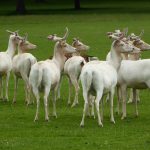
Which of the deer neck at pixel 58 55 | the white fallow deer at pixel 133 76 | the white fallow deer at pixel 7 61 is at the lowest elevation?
the white fallow deer at pixel 7 61

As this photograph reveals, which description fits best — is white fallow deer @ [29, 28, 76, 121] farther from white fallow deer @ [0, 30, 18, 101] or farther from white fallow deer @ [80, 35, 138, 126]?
white fallow deer @ [0, 30, 18, 101]

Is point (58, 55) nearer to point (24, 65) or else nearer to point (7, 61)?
point (24, 65)

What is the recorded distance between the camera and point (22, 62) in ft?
69.3

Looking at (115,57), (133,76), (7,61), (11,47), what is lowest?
(7,61)

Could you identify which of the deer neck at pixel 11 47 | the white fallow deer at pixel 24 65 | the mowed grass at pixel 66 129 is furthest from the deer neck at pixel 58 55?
the deer neck at pixel 11 47

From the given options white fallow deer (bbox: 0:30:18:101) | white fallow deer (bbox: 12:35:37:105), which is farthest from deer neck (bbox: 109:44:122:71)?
white fallow deer (bbox: 0:30:18:101)

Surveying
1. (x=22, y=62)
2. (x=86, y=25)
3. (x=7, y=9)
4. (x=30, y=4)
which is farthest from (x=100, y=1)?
Result: (x=22, y=62)

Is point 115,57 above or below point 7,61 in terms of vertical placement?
above

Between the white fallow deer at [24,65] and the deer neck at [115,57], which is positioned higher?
the deer neck at [115,57]

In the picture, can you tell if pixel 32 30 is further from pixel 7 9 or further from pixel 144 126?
pixel 144 126

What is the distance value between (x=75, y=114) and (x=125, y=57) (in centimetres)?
238

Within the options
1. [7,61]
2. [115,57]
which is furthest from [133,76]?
[7,61]

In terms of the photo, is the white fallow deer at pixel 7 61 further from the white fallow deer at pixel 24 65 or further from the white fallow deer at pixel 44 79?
the white fallow deer at pixel 44 79

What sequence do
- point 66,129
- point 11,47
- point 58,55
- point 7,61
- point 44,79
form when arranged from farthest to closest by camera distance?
point 11,47, point 7,61, point 58,55, point 44,79, point 66,129
